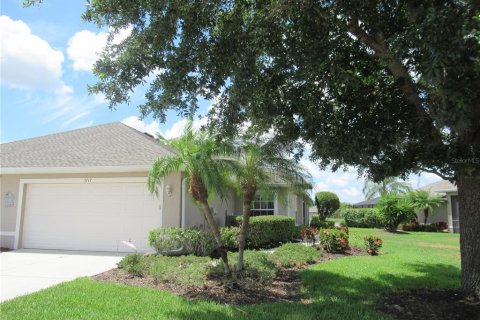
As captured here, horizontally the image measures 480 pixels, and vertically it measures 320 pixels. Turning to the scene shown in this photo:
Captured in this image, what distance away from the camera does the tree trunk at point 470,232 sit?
304 inches

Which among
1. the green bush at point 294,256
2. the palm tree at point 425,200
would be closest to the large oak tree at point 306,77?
the green bush at point 294,256

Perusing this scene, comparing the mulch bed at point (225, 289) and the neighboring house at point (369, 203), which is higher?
the neighboring house at point (369, 203)

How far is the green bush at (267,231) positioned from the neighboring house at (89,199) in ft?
4.61

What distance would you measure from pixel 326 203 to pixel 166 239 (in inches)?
725

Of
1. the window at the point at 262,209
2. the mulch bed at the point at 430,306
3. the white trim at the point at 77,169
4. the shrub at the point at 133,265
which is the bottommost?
the mulch bed at the point at 430,306

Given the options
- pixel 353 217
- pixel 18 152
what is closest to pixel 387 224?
pixel 353 217

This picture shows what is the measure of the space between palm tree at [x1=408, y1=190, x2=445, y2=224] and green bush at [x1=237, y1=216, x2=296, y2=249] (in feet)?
61.0

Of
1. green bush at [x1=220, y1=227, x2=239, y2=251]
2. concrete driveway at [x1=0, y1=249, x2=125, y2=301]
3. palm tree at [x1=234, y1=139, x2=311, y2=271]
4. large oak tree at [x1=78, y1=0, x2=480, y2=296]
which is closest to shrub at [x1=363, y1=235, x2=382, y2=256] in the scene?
green bush at [x1=220, y1=227, x2=239, y2=251]

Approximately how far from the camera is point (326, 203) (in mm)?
29359

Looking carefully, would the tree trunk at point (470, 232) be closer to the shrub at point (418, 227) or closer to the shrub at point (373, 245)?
the shrub at point (373, 245)

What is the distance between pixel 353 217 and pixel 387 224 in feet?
25.2

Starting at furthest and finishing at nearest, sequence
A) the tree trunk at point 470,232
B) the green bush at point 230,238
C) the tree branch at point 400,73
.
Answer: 1. the green bush at point 230,238
2. the tree trunk at point 470,232
3. the tree branch at point 400,73

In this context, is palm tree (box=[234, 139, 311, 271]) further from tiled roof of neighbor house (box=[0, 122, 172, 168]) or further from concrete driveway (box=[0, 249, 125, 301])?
tiled roof of neighbor house (box=[0, 122, 172, 168])

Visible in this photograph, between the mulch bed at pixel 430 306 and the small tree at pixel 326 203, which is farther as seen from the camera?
the small tree at pixel 326 203
